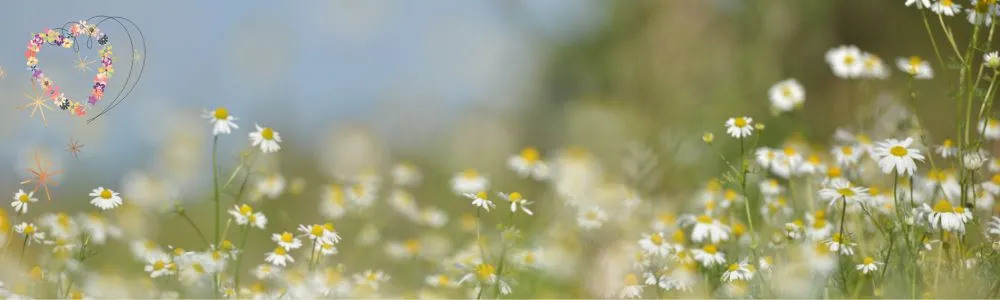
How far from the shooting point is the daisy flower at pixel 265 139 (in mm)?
1570

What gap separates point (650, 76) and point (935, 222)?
194 cm

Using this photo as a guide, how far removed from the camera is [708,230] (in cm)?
190

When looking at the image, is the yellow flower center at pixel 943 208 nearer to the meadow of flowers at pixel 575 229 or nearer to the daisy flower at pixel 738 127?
the meadow of flowers at pixel 575 229

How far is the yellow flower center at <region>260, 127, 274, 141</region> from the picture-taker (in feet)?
5.24

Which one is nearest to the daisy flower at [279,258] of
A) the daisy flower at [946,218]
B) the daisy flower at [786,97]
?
the daisy flower at [946,218]

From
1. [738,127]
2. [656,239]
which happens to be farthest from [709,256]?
[738,127]

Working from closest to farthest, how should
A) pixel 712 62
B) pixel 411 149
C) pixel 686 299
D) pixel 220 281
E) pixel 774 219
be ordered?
1. pixel 220 281
2. pixel 686 299
3. pixel 774 219
4. pixel 411 149
5. pixel 712 62

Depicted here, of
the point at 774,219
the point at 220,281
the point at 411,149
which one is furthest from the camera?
the point at 411,149

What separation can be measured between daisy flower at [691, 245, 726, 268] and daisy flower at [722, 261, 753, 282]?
106 millimetres

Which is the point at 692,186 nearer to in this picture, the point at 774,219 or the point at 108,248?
the point at 774,219

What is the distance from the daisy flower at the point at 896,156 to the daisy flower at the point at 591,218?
65 cm

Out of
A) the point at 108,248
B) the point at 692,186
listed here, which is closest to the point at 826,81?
the point at 692,186

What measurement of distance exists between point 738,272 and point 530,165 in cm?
72

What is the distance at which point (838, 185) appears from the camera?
1.70 meters
